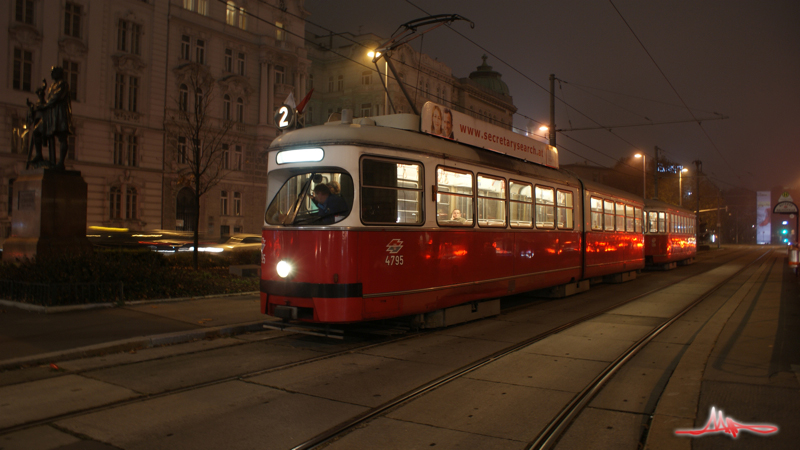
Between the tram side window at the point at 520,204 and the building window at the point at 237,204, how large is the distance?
30.7 metres

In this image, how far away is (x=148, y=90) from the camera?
34250 mm

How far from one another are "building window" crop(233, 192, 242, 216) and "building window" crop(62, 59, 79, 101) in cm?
1150

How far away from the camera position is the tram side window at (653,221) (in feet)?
79.6

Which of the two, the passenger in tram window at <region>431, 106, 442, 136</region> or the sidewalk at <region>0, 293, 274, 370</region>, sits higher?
the passenger in tram window at <region>431, 106, 442, 136</region>

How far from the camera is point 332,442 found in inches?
179

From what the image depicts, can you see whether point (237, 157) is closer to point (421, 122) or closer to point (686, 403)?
point (421, 122)

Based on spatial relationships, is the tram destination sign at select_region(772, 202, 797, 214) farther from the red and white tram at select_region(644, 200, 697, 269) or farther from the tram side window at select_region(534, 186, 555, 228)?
the tram side window at select_region(534, 186, 555, 228)

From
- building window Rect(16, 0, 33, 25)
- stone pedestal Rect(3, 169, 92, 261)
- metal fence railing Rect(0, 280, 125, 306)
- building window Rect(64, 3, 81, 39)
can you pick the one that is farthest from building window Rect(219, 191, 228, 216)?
metal fence railing Rect(0, 280, 125, 306)

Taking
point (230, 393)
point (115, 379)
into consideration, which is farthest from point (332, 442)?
point (115, 379)

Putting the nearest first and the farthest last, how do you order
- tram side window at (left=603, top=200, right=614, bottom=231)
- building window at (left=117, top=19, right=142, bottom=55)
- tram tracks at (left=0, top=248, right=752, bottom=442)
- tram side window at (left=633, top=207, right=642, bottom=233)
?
tram tracks at (left=0, top=248, right=752, bottom=442), tram side window at (left=603, top=200, right=614, bottom=231), tram side window at (left=633, top=207, right=642, bottom=233), building window at (left=117, top=19, right=142, bottom=55)

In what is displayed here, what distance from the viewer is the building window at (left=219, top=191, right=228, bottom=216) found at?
38125 mm

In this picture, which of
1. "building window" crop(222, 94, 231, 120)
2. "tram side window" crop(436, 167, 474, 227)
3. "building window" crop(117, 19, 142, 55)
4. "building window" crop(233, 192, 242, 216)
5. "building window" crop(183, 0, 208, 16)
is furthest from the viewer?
"building window" crop(233, 192, 242, 216)

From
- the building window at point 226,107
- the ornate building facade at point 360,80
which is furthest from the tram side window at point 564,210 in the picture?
the ornate building facade at point 360,80

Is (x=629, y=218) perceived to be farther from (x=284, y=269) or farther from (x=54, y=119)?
(x=54, y=119)
